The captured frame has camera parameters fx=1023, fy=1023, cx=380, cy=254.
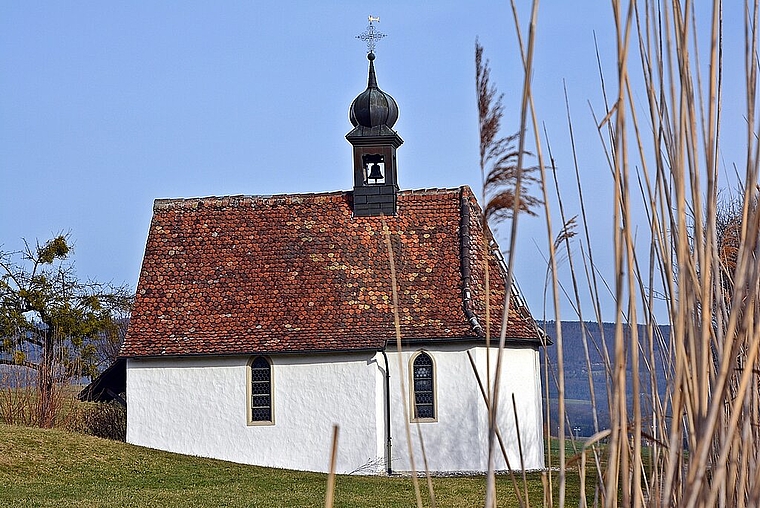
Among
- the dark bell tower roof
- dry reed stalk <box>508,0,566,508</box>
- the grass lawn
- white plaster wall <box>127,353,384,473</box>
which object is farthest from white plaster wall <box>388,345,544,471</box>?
dry reed stalk <box>508,0,566,508</box>

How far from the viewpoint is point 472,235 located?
22.5 metres

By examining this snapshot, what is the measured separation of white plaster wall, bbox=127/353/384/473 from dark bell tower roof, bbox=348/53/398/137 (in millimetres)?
5504

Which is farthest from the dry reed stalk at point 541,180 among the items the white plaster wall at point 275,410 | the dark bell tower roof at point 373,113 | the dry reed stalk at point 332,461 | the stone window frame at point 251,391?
the dark bell tower roof at point 373,113

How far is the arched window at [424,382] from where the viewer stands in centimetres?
2062

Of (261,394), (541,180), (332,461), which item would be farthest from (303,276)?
(332,461)

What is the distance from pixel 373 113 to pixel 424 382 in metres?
6.46

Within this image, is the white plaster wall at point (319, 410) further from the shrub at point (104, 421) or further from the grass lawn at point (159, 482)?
the shrub at point (104, 421)

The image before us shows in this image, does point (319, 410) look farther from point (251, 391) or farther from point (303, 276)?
point (303, 276)

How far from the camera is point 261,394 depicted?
21.0 meters

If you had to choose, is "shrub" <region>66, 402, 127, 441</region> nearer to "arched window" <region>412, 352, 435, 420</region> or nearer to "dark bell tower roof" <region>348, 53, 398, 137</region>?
"arched window" <region>412, 352, 435, 420</region>

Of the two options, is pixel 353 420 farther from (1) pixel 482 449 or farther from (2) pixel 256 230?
(2) pixel 256 230

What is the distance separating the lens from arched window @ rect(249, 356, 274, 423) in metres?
20.9

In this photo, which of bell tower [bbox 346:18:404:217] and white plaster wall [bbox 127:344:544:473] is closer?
white plaster wall [bbox 127:344:544:473]

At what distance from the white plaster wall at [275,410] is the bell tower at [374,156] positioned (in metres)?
4.04
